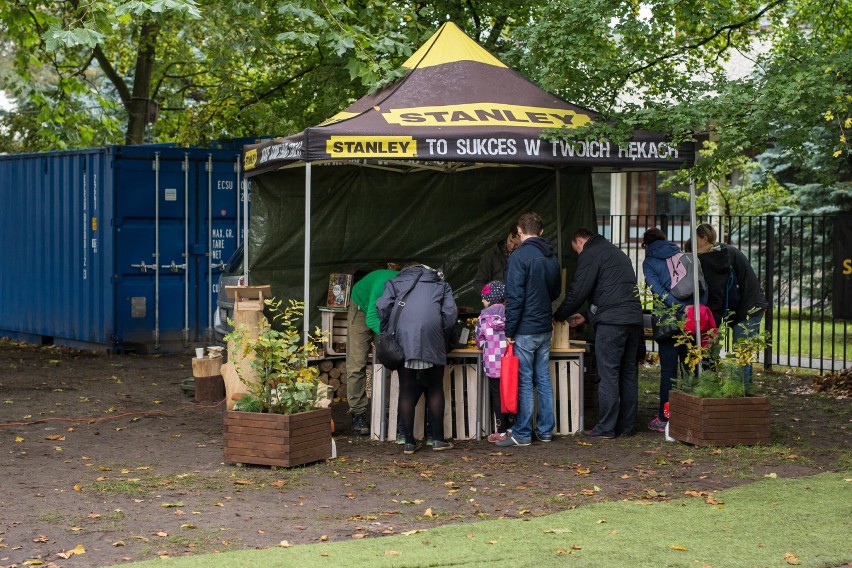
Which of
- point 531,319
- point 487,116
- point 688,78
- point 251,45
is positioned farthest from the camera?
point 251,45

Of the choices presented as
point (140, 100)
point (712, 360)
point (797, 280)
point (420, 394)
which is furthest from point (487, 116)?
point (797, 280)

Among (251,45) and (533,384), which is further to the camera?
(251,45)

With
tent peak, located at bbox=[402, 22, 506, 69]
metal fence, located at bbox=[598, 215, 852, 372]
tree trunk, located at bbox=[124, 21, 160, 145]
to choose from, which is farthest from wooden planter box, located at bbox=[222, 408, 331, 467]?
tree trunk, located at bbox=[124, 21, 160, 145]

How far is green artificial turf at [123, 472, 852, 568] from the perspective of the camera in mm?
6242

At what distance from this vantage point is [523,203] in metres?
13.0

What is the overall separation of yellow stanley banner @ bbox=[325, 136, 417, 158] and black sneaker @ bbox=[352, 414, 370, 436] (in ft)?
8.29

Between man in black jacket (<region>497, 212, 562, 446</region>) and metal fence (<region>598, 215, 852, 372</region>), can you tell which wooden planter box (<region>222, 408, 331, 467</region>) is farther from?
metal fence (<region>598, 215, 852, 372</region>)

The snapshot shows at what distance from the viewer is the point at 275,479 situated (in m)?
8.50

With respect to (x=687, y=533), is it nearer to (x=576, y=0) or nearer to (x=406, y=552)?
(x=406, y=552)

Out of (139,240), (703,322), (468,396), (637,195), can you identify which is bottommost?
(468,396)

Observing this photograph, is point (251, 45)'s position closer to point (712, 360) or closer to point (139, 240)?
point (139, 240)

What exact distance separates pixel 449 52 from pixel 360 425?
350cm

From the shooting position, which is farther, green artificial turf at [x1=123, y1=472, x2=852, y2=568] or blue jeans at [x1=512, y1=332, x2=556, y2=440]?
blue jeans at [x1=512, y1=332, x2=556, y2=440]

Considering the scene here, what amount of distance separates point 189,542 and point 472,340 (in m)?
4.29
